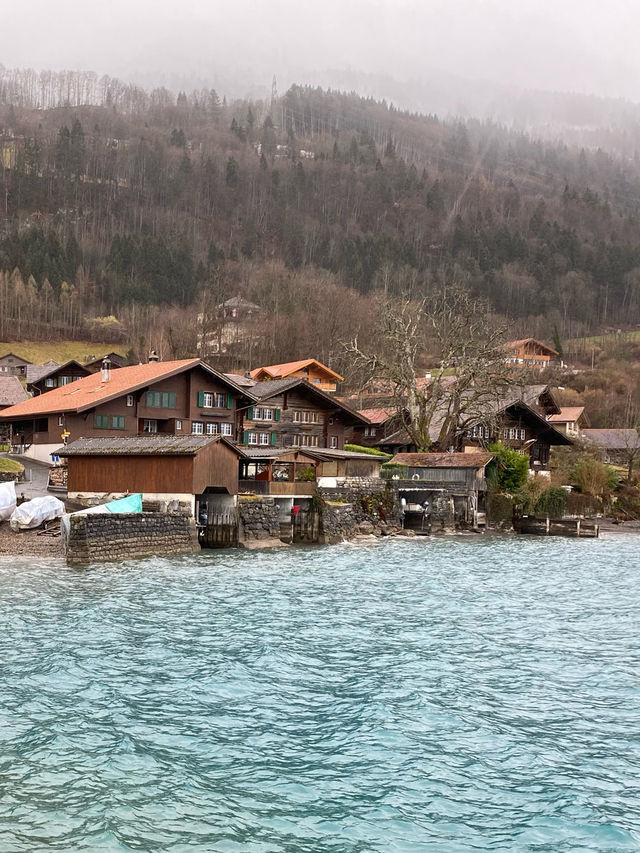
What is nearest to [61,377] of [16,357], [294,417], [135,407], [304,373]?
[304,373]

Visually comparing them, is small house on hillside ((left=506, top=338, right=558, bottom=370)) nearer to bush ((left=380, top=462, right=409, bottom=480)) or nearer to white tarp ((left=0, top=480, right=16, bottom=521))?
bush ((left=380, top=462, right=409, bottom=480))

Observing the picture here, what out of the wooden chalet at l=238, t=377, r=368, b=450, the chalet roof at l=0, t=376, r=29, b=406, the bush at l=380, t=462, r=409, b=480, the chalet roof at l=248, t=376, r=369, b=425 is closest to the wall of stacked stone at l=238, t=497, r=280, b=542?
the bush at l=380, t=462, r=409, b=480

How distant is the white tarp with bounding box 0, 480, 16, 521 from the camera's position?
3541cm

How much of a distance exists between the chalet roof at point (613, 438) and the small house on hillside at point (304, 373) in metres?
27.6

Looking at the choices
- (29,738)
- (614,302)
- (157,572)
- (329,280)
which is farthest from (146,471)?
(614,302)

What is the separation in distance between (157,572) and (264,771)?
59.0ft

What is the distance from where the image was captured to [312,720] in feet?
45.1

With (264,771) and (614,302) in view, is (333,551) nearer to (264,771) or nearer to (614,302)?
(264,771)

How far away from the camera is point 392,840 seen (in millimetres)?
9828

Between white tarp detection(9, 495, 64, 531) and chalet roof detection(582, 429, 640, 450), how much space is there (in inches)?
2310

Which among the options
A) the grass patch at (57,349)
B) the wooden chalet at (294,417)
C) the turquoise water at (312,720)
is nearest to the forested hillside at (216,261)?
the grass patch at (57,349)

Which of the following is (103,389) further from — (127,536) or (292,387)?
(127,536)

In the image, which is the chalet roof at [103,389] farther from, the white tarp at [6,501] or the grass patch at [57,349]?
the grass patch at [57,349]

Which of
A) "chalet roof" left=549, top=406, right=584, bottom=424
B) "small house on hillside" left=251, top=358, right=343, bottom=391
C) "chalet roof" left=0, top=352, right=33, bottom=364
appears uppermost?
"chalet roof" left=0, top=352, right=33, bottom=364
